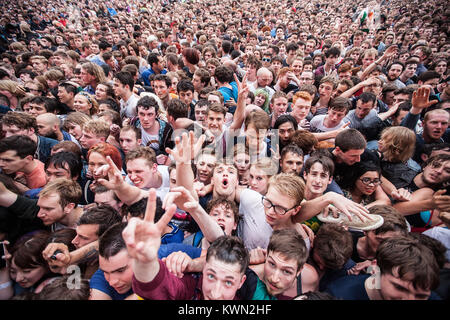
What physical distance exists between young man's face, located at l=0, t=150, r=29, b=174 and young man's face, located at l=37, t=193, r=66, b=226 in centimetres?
75

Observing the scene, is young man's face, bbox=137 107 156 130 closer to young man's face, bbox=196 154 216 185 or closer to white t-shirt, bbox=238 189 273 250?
young man's face, bbox=196 154 216 185

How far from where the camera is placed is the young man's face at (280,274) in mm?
1643

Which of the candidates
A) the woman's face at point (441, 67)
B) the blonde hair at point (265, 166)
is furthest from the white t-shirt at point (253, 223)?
the woman's face at point (441, 67)

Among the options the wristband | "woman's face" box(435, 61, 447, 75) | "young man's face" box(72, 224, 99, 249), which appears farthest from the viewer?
"woman's face" box(435, 61, 447, 75)

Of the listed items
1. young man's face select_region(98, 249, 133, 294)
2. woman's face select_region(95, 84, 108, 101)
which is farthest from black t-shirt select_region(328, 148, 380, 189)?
woman's face select_region(95, 84, 108, 101)

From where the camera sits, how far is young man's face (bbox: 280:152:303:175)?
276 cm

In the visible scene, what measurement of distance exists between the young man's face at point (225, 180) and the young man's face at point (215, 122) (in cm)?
96

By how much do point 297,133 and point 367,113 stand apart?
1648 millimetres

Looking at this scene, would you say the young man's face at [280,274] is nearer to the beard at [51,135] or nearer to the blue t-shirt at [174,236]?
the blue t-shirt at [174,236]

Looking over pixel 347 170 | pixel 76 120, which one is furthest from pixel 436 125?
pixel 76 120

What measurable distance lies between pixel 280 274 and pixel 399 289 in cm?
79

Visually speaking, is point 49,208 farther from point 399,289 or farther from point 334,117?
point 334,117

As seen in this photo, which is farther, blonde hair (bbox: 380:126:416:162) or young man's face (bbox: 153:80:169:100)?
young man's face (bbox: 153:80:169:100)
